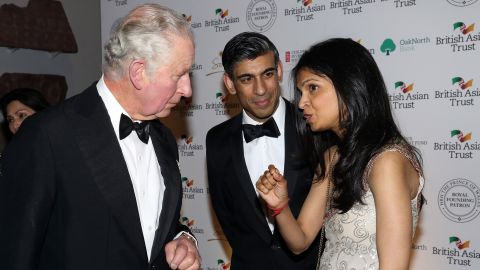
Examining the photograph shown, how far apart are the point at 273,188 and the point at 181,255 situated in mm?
468

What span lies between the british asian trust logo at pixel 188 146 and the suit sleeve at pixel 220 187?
1.57 metres

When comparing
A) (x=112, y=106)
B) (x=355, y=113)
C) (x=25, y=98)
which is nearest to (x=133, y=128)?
(x=112, y=106)

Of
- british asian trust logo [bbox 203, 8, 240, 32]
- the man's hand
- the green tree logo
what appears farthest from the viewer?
british asian trust logo [bbox 203, 8, 240, 32]

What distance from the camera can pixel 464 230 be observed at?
337 centimetres

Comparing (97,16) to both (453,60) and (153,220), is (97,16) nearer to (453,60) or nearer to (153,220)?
(453,60)

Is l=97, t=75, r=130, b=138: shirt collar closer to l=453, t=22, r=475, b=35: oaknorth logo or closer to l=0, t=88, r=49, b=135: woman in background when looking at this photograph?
l=0, t=88, r=49, b=135: woman in background

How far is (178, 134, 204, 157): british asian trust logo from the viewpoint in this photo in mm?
4746

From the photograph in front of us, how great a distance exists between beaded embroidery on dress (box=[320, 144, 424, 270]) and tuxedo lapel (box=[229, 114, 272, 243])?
804mm

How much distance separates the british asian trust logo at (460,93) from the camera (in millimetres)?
3328

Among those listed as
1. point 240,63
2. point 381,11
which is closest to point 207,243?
point 240,63

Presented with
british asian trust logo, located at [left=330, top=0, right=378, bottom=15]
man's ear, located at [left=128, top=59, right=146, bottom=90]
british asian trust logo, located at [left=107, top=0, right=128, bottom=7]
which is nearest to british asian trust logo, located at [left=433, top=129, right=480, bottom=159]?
british asian trust logo, located at [left=330, top=0, right=378, bottom=15]

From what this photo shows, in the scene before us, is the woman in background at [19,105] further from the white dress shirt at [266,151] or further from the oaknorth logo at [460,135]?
the oaknorth logo at [460,135]

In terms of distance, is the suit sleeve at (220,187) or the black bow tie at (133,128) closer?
the black bow tie at (133,128)

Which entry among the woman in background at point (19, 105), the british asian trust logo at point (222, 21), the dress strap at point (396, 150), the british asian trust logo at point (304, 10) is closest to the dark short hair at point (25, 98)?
the woman in background at point (19, 105)
